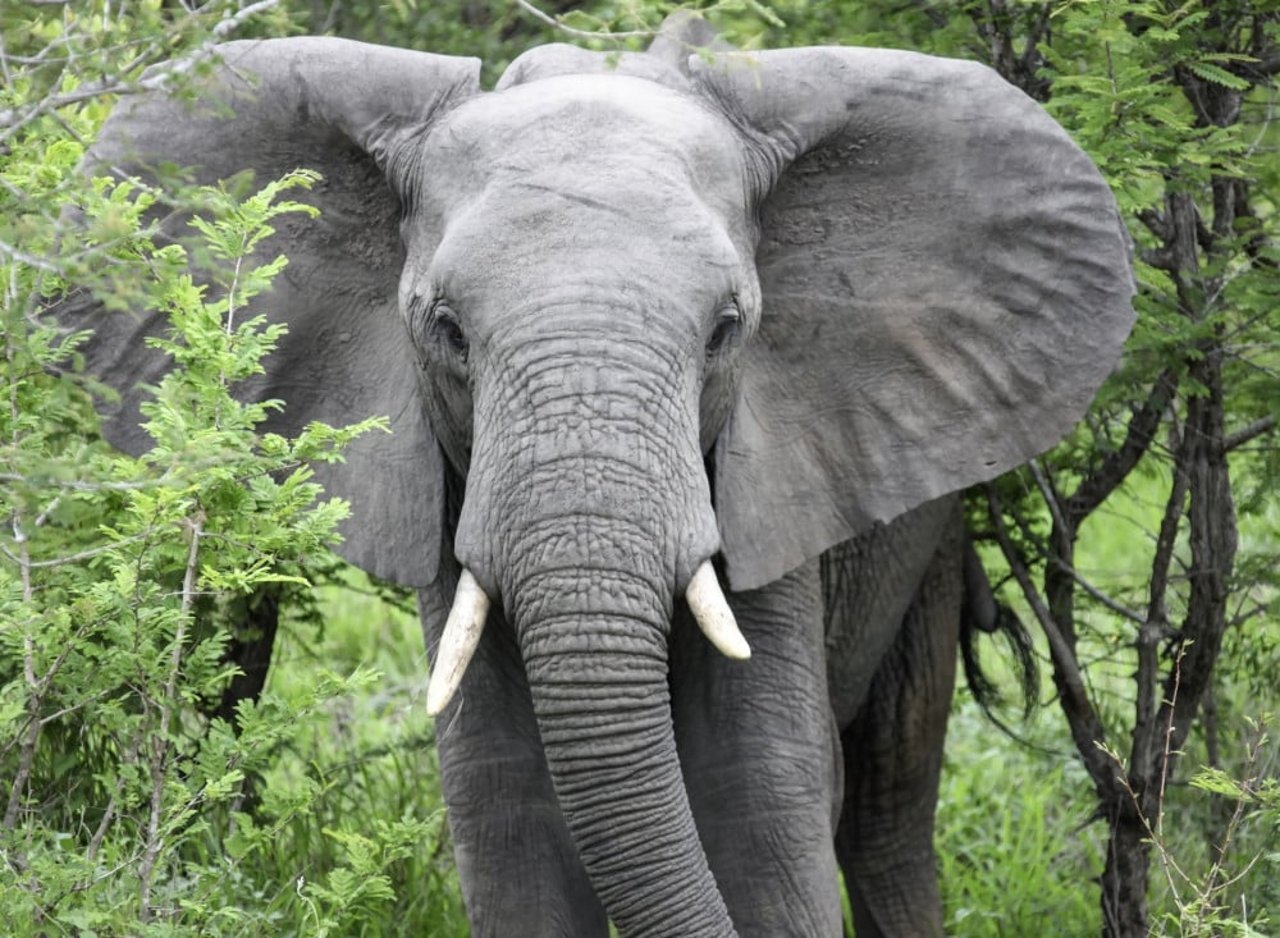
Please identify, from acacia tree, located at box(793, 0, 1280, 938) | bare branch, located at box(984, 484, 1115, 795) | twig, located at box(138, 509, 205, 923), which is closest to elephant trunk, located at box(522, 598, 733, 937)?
twig, located at box(138, 509, 205, 923)

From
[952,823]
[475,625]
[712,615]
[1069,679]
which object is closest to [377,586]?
[952,823]

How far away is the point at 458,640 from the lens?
382 centimetres

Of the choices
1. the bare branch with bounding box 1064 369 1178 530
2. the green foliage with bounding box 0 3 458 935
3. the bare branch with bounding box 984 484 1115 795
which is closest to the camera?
the green foliage with bounding box 0 3 458 935

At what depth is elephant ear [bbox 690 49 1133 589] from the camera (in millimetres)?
4371

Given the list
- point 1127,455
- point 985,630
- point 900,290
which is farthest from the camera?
point 985,630

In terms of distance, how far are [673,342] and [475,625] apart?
55cm

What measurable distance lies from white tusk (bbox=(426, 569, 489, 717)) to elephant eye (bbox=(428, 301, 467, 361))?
1.26 ft

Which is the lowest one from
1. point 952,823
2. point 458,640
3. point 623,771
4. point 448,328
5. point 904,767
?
point 952,823

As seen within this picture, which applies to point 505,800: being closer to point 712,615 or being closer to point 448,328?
point 712,615

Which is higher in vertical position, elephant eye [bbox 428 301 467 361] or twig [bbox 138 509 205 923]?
elephant eye [bbox 428 301 467 361]

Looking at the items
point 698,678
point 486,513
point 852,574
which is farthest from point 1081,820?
point 486,513

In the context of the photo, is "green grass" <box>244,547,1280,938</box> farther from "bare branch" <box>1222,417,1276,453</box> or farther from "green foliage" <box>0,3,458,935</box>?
"bare branch" <box>1222,417,1276,453</box>

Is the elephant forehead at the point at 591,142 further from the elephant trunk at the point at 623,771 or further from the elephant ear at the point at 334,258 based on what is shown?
the elephant trunk at the point at 623,771

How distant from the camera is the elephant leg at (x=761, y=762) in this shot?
439 centimetres
